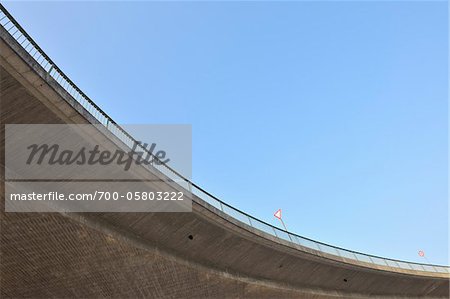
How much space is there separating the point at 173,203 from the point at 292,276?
8.34 m

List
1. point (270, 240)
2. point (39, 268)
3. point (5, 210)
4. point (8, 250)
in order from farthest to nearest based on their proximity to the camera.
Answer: point (270, 240) < point (39, 268) < point (8, 250) < point (5, 210)

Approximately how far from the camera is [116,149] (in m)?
11.4

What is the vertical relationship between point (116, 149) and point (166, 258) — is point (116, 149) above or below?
above

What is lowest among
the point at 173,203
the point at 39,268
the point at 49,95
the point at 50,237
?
the point at 39,268

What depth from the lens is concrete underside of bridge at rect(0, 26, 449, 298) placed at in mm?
10039

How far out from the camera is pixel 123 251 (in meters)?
12.9

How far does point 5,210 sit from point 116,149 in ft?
11.2

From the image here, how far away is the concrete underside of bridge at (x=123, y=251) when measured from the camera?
10039 mm

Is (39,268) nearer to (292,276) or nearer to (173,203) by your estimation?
(173,203)

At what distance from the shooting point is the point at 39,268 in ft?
40.8

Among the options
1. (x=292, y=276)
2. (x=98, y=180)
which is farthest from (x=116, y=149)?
(x=292, y=276)

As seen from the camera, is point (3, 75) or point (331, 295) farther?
point (331, 295)

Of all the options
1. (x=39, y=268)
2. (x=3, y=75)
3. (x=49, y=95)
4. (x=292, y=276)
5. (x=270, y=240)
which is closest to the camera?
(x=3, y=75)

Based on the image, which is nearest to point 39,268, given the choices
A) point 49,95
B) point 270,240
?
point 49,95
